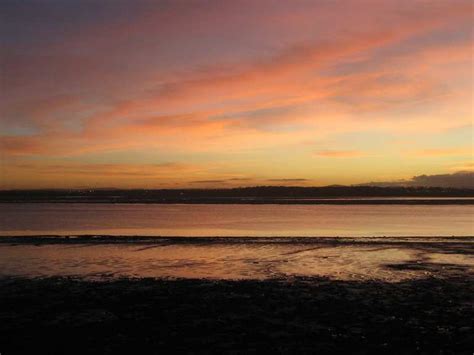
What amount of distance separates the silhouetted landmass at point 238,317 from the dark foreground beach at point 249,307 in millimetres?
30

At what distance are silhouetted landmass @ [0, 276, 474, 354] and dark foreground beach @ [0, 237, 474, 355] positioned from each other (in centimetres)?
3

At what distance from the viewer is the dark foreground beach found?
37.3 feet

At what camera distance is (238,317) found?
1377 cm

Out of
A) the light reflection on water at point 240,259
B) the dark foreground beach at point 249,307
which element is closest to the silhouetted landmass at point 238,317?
the dark foreground beach at point 249,307

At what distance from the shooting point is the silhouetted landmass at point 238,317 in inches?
442

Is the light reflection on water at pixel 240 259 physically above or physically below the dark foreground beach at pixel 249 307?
below

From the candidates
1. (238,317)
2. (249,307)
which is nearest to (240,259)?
(249,307)

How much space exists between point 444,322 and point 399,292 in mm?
3950

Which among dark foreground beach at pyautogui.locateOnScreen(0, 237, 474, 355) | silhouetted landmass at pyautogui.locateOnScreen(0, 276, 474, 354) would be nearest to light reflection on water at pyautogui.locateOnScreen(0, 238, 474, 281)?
dark foreground beach at pyautogui.locateOnScreen(0, 237, 474, 355)

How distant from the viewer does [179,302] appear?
15625mm

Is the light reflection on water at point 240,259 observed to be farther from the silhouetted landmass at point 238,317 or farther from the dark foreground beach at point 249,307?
the silhouetted landmass at point 238,317

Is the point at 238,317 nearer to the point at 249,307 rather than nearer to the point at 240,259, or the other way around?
the point at 249,307

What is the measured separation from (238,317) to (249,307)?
3.61 feet

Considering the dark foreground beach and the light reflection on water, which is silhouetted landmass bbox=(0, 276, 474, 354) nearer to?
the dark foreground beach
